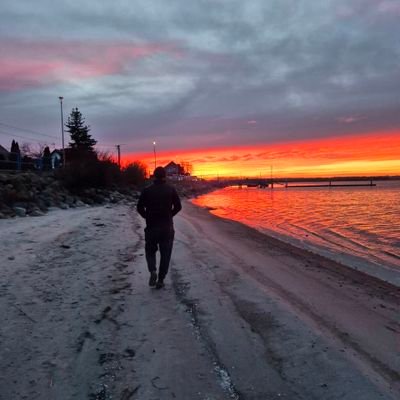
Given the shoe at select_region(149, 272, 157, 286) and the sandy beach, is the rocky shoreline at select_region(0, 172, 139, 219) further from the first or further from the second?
the shoe at select_region(149, 272, 157, 286)

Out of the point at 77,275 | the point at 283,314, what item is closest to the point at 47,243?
the point at 77,275

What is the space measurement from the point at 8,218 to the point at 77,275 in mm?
9391

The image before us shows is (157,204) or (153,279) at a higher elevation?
(157,204)

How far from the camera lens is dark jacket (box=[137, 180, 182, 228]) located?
7.59 meters

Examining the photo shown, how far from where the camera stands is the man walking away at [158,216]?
759cm

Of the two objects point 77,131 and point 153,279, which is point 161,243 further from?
point 77,131

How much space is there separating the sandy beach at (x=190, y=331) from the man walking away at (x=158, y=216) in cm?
42

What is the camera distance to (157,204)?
24.9 ft

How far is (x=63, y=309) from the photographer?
6188 millimetres

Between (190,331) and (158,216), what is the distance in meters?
2.62

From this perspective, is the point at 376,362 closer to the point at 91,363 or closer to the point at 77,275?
the point at 91,363

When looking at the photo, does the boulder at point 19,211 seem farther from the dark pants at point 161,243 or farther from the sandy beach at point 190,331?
the dark pants at point 161,243

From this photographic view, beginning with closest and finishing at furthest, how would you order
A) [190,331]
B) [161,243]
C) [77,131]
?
[190,331] → [161,243] → [77,131]

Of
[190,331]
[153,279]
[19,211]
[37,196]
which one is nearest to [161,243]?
[153,279]
